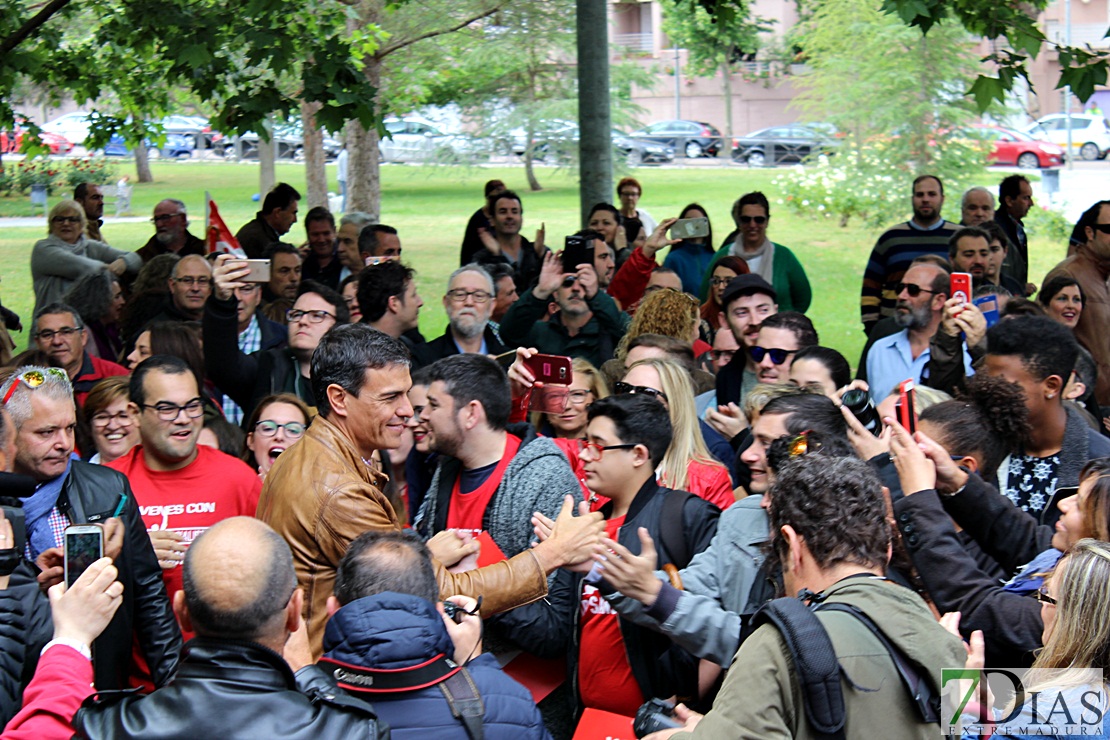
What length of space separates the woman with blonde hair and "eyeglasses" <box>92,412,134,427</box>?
2205 millimetres

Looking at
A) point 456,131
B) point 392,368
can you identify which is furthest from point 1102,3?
point 392,368

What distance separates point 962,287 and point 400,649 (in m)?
3.93

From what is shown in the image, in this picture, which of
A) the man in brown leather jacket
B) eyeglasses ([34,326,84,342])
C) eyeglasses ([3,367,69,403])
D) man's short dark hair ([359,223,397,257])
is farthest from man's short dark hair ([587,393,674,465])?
man's short dark hair ([359,223,397,257])

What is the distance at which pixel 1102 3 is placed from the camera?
40.8 metres

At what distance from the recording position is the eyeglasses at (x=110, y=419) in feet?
17.3

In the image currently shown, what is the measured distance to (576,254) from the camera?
752 centimetres

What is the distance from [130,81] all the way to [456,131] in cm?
2041

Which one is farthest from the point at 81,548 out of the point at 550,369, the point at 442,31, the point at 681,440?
the point at 442,31

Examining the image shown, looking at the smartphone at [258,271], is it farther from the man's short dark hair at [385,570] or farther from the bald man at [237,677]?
the bald man at [237,677]

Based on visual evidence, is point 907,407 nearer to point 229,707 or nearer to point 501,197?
point 229,707

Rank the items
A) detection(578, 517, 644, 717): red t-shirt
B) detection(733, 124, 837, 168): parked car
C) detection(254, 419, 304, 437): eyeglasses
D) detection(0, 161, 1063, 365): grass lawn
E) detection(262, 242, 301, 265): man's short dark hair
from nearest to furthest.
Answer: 1. detection(578, 517, 644, 717): red t-shirt
2. detection(254, 419, 304, 437): eyeglasses
3. detection(262, 242, 301, 265): man's short dark hair
4. detection(0, 161, 1063, 365): grass lawn
5. detection(733, 124, 837, 168): parked car

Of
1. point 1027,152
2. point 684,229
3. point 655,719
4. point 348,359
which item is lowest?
point 655,719

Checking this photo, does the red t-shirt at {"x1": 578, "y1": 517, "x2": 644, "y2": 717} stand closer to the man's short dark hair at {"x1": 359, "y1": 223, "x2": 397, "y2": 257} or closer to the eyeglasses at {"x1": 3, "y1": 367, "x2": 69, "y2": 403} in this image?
the eyeglasses at {"x1": 3, "y1": 367, "x2": 69, "y2": 403}

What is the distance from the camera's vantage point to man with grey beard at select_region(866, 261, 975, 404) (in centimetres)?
641
